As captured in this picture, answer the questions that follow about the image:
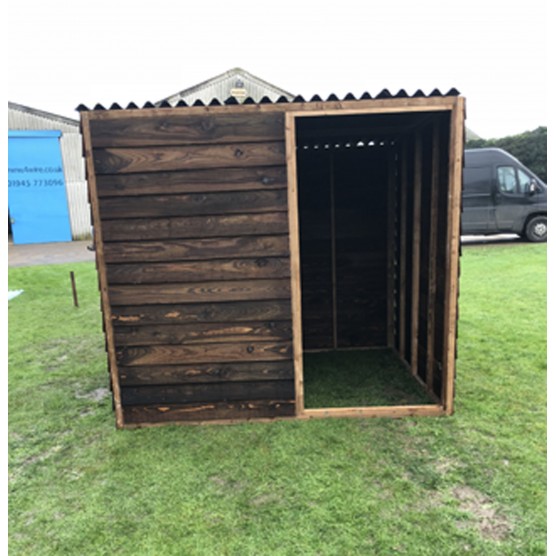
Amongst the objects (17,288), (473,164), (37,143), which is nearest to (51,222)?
(37,143)

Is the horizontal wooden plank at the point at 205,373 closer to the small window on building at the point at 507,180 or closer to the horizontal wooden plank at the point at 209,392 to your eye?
the horizontal wooden plank at the point at 209,392

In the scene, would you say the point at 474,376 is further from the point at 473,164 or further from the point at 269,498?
the point at 473,164

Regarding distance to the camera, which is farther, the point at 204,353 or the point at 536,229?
the point at 536,229

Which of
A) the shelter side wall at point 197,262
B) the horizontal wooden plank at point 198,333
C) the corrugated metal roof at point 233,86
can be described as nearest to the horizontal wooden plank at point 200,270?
the shelter side wall at point 197,262

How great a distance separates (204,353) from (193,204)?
137 centimetres

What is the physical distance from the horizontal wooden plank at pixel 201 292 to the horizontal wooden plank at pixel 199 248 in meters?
0.25

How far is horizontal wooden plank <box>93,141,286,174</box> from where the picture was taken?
3736mm

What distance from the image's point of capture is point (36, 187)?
19.6m

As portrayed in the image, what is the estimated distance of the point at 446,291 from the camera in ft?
12.9

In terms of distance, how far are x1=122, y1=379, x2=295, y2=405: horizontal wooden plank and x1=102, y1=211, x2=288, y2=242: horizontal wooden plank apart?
1414mm

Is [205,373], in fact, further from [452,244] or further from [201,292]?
[452,244]

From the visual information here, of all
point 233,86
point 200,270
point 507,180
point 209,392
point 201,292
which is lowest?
point 209,392

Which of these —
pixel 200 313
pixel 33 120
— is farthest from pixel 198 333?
pixel 33 120

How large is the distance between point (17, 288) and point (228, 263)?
9173mm
